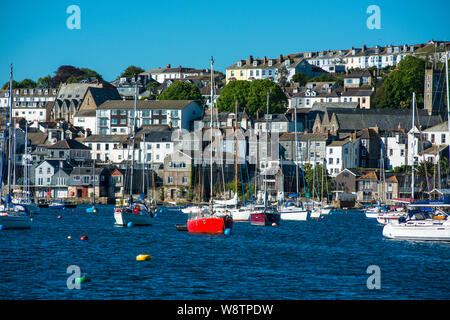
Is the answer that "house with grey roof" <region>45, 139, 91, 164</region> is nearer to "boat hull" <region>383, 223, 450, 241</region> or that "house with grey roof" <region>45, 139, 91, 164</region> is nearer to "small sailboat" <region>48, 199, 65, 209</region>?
"small sailboat" <region>48, 199, 65, 209</region>

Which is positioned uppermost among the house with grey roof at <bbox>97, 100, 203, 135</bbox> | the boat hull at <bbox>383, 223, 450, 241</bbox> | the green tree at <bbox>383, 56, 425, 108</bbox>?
the green tree at <bbox>383, 56, 425, 108</bbox>

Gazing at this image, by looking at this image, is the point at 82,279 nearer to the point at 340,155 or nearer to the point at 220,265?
the point at 220,265

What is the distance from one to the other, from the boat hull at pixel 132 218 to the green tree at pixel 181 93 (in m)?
85.6

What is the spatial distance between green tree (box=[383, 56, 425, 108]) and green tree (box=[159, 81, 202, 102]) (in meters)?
36.6

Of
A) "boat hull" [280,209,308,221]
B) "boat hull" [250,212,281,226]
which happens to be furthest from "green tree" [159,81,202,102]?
"boat hull" [250,212,281,226]

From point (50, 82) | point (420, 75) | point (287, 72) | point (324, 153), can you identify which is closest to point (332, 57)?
point (287, 72)

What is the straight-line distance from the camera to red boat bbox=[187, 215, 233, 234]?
51844 millimetres

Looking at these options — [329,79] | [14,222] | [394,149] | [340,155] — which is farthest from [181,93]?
[14,222]

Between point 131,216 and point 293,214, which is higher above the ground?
point 131,216

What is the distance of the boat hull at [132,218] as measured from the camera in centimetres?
6141

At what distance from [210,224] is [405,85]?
305 feet

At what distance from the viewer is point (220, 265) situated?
38.0 meters

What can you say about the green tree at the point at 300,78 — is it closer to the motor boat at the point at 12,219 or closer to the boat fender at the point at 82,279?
the motor boat at the point at 12,219

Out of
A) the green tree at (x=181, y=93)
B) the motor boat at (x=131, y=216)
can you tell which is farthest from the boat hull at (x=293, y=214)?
the green tree at (x=181, y=93)
